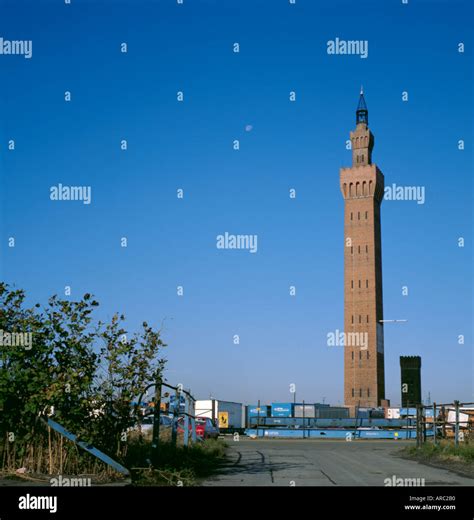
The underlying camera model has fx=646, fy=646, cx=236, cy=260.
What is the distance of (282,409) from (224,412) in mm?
11798

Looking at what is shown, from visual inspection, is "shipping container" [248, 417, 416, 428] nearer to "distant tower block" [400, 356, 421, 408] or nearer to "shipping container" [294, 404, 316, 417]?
"shipping container" [294, 404, 316, 417]

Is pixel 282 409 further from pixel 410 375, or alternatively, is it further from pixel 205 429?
pixel 205 429

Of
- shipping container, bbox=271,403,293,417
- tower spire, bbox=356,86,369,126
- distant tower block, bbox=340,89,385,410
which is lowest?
shipping container, bbox=271,403,293,417

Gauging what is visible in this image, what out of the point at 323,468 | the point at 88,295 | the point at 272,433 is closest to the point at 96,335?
the point at 88,295

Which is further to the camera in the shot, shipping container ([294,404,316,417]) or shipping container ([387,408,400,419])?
shipping container ([387,408,400,419])

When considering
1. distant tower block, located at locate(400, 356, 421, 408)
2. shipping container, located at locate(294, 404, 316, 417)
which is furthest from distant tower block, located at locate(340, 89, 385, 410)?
shipping container, located at locate(294, 404, 316, 417)

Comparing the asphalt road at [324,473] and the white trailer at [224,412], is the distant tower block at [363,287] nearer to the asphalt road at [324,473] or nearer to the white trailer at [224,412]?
the white trailer at [224,412]

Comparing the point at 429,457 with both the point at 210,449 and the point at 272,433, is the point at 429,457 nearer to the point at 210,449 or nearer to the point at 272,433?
the point at 210,449

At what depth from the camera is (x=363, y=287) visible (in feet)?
294

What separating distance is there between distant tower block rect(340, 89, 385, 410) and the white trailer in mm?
Answer: 25611

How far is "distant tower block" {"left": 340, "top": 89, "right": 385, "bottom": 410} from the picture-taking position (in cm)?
8750

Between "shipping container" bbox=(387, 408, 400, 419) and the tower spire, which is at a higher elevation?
the tower spire

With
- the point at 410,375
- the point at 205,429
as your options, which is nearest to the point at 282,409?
the point at 410,375

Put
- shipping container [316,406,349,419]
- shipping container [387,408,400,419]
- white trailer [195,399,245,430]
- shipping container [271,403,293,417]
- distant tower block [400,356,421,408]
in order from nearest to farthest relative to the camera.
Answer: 1. white trailer [195,399,245,430]
2. shipping container [316,406,349,419]
3. shipping container [271,403,293,417]
4. shipping container [387,408,400,419]
5. distant tower block [400,356,421,408]
